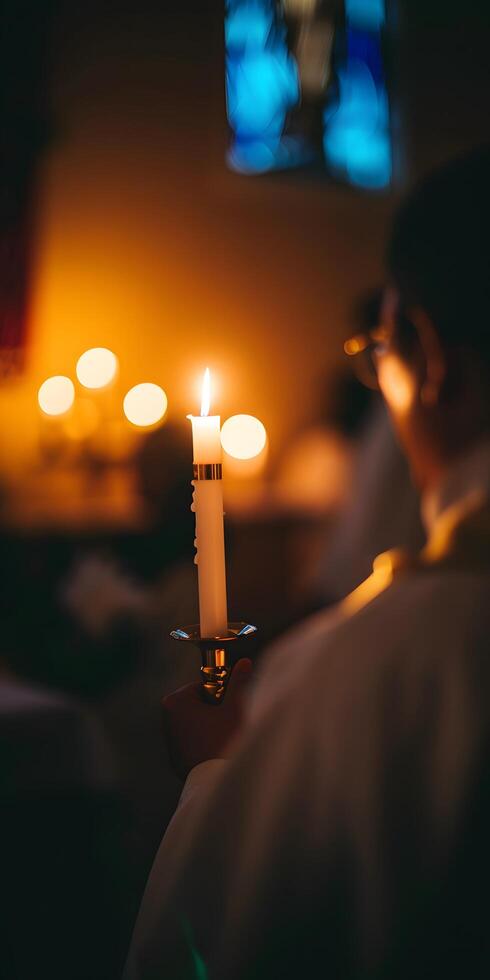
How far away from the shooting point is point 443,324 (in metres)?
0.64

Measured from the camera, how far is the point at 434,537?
2.10 feet

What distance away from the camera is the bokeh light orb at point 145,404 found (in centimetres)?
105

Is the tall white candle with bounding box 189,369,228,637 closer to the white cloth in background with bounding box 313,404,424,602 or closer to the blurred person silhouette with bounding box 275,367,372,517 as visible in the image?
the white cloth in background with bounding box 313,404,424,602

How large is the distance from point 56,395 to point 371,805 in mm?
695

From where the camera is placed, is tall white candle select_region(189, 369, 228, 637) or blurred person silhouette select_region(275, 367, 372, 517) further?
blurred person silhouette select_region(275, 367, 372, 517)

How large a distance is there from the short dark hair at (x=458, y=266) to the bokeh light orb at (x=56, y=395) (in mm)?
511

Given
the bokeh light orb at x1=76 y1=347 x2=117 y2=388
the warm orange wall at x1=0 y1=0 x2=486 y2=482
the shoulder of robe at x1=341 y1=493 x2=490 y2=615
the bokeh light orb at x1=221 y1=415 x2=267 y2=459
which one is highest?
the warm orange wall at x1=0 y1=0 x2=486 y2=482

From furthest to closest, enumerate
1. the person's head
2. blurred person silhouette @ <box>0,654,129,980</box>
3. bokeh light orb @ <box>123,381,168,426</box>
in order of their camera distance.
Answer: bokeh light orb @ <box>123,381,168,426</box> < blurred person silhouette @ <box>0,654,129,980</box> < the person's head

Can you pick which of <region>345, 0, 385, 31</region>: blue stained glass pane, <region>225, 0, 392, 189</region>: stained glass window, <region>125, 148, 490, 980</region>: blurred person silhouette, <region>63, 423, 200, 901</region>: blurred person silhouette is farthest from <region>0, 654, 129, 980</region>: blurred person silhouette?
<region>345, 0, 385, 31</region>: blue stained glass pane

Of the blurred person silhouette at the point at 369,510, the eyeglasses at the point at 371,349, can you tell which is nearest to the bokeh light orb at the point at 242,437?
the blurred person silhouette at the point at 369,510

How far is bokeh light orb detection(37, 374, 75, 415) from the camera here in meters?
1.01

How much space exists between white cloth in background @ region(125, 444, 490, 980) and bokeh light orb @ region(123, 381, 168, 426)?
22.5 inches

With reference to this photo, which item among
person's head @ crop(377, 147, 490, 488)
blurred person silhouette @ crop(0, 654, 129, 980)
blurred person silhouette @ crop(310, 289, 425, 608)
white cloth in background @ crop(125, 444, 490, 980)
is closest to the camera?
white cloth in background @ crop(125, 444, 490, 980)

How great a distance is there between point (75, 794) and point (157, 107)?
0.89 metres
